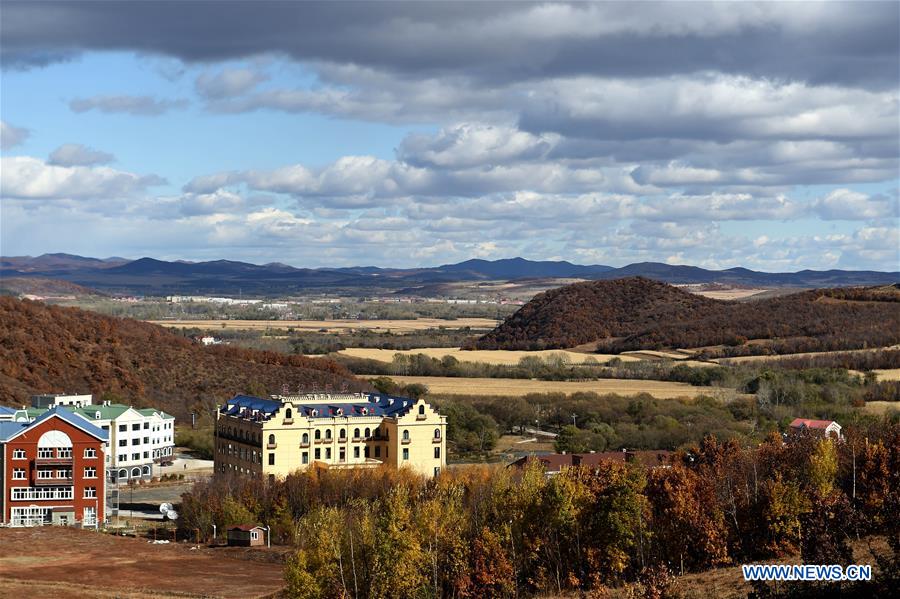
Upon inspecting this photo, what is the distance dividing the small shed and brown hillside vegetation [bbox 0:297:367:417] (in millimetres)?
54282

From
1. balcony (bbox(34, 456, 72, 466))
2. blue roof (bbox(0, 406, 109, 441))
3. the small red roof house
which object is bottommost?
balcony (bbox(34, 456, 72, 466))

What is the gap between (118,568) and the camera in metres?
67.4

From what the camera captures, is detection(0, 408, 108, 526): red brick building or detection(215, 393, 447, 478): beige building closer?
detection(0, 408, 108, 526): red brick building

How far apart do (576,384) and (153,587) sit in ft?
334

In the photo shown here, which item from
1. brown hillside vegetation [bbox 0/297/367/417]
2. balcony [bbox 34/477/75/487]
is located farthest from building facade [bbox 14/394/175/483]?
brown hillside vegetation [bbox 0/297/367/417]

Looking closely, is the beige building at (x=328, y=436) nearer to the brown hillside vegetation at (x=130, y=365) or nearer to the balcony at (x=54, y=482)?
the balcony at (x=54, y=482)

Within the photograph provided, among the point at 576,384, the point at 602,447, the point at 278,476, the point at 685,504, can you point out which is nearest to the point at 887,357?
the point at 576,384

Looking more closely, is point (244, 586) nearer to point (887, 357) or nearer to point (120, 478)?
point (120, 478)

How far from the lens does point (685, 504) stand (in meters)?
57.6

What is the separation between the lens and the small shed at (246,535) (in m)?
74.6

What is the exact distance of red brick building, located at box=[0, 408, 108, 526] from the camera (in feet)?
269

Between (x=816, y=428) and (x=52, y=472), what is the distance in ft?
168

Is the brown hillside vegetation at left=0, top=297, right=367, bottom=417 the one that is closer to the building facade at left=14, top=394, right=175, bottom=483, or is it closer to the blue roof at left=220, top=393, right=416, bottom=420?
the building facade at left=14, top=394, right=175, bottom=483

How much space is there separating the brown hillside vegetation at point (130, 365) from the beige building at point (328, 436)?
41407 millimetres
